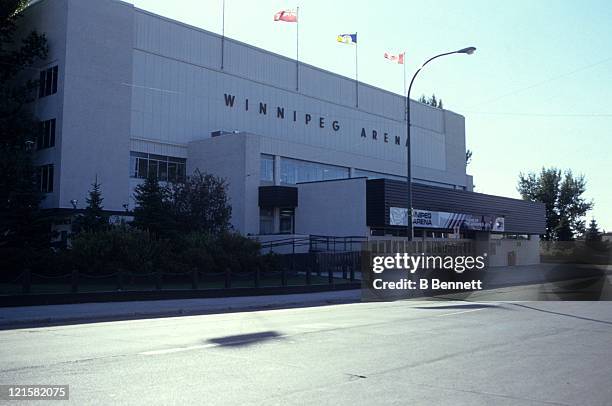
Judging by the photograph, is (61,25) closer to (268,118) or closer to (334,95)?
(268,118)

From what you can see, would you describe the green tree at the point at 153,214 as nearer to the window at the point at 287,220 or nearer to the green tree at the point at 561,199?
the window at the point at 287,220

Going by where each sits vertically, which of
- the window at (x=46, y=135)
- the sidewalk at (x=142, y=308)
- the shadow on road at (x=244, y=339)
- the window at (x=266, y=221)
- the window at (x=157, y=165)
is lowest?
the sidewalk at (x=142, y=308)

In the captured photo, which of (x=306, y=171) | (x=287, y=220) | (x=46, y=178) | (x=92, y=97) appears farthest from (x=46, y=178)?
(x=306, y=171)

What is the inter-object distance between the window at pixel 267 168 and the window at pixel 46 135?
15.7 meters

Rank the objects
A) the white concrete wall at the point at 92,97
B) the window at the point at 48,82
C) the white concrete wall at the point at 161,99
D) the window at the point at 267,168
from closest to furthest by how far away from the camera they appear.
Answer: the white concrete wall at the point at 92,97 → the white concrete wall at the point at 161,99 → the window at the point at 48,82 → the window at the point at 267,168

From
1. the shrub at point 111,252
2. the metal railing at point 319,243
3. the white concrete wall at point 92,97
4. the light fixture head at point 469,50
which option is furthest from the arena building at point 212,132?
the light fixture head at point 469,50

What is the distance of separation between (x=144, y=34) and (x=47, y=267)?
25.2 m

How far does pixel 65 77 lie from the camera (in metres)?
42.5

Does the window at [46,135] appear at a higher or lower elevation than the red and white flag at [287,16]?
lower

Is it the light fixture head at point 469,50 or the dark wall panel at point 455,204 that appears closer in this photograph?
the light fixture head at point 469,50

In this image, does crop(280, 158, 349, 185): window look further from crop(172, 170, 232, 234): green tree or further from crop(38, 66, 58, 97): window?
crop(38, 66, 58, 97): window

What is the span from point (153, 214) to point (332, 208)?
59.2 feet

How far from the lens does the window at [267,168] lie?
1971 inches

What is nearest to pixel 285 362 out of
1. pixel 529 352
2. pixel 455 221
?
pixel 529 352
